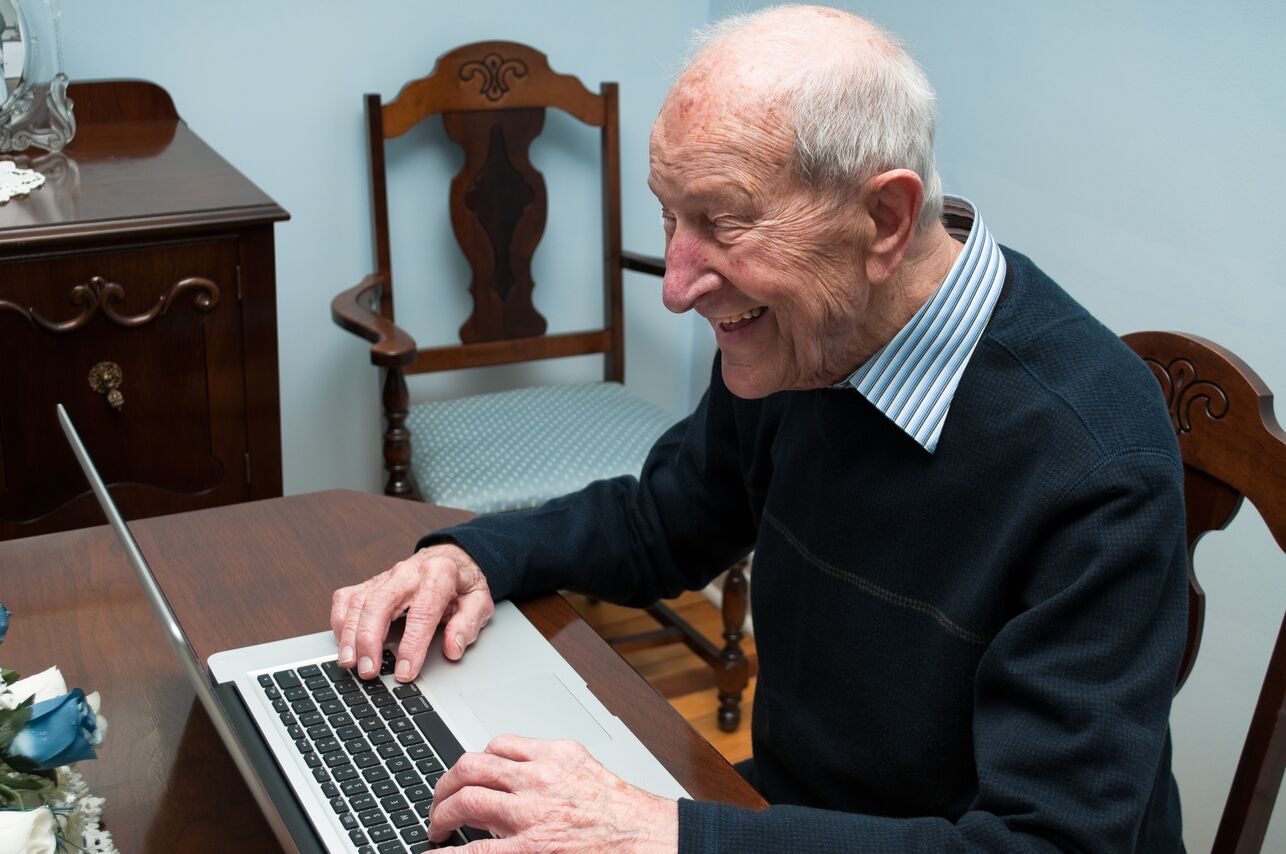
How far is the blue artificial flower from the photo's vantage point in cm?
78

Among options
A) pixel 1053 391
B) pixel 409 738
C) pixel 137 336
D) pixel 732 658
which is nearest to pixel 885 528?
pixel 1053 391

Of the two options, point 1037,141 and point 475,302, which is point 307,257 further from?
point 1037,141

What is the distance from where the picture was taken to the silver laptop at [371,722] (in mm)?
914

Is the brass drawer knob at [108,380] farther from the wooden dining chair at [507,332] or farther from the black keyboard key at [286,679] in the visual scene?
the black keyboard key at [286,679]

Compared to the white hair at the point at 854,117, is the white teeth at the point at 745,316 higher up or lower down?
lower down

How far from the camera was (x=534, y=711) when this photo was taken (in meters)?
1.08

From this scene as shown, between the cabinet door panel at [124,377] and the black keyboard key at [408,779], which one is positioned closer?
the black keyboard key at [408,779]

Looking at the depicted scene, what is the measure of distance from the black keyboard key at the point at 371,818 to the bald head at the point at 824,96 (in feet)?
1.80

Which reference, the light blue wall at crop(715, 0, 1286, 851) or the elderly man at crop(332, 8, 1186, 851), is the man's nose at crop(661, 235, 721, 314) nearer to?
the elderly man at crop(332, 8, 1186, 851)

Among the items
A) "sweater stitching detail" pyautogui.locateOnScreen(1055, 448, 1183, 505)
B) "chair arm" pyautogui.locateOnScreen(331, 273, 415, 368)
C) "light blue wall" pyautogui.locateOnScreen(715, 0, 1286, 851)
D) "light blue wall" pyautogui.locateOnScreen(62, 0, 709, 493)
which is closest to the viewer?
"sweater stitching detail" pyautogui.locateOnScreen(1055, 448, 1183, 505)

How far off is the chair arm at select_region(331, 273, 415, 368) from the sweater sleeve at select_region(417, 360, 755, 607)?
793 mm

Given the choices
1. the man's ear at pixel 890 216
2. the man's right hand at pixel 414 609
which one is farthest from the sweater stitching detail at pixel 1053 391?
the man's right hand at pixel 414 609

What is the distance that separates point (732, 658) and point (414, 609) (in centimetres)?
154

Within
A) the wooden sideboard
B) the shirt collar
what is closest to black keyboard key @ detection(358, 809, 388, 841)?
the shirt collar
